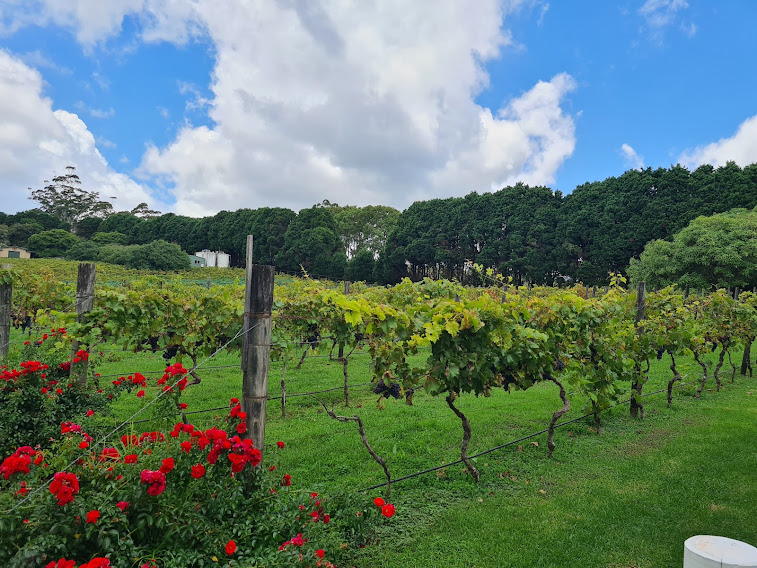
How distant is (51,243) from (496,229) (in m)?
49.2

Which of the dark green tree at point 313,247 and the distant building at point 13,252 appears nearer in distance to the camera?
the dark green tree at point 313,247

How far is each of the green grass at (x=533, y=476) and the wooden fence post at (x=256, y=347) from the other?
70cm

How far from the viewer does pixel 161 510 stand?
1.98 meters

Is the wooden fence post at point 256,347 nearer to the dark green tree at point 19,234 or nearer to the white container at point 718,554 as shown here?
the white container at point 718,554

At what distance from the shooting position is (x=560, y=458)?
470 cm

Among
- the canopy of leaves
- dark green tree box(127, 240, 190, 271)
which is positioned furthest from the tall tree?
the canopy of leaves

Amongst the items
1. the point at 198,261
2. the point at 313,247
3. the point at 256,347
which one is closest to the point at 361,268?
the point at 313,247

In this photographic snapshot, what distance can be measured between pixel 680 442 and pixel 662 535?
8.02ft

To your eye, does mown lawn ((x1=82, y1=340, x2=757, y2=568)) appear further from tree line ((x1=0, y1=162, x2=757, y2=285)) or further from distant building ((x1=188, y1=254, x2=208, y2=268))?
distant building ((x1=188, y1=254, x2=208, y2=268))

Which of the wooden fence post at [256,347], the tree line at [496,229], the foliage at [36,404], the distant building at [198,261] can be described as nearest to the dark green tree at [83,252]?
the tree line at [496,229]

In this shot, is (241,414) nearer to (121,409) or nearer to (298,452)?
(298,452)

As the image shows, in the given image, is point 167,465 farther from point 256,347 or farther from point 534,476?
point 534,476

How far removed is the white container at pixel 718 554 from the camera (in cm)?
204

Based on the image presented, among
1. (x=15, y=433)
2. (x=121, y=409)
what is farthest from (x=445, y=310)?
(x=121, y=409)
